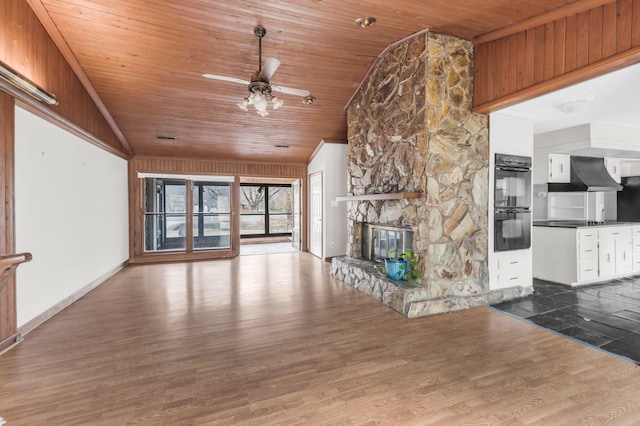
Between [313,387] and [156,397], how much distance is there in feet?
3.57

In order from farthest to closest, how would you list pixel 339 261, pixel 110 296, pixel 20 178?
pixel 339 261 → pixel 110 296 → pixel 20 178

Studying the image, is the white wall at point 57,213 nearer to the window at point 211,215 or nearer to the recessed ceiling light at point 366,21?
the window at point 211,215

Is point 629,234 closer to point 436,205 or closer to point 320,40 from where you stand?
point 436,205

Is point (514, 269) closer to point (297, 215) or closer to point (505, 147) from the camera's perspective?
point (505, 147)

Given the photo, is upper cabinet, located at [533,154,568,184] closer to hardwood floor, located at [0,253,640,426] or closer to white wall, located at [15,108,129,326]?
hardwood floor, located at [0,253,640,426]

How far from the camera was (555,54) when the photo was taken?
9.39ft

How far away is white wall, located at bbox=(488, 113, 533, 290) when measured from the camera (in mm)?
3912

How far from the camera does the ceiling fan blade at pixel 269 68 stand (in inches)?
112

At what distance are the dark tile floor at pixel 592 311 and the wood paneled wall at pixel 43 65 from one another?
610cm

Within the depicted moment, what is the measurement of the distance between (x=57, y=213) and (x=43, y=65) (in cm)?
177

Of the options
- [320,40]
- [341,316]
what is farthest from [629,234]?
[320,40]

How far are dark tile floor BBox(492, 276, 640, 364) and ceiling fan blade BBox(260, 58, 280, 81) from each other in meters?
3.93

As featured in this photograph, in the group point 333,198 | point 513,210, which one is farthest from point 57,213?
point 513,210

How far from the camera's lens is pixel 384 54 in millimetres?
4348
